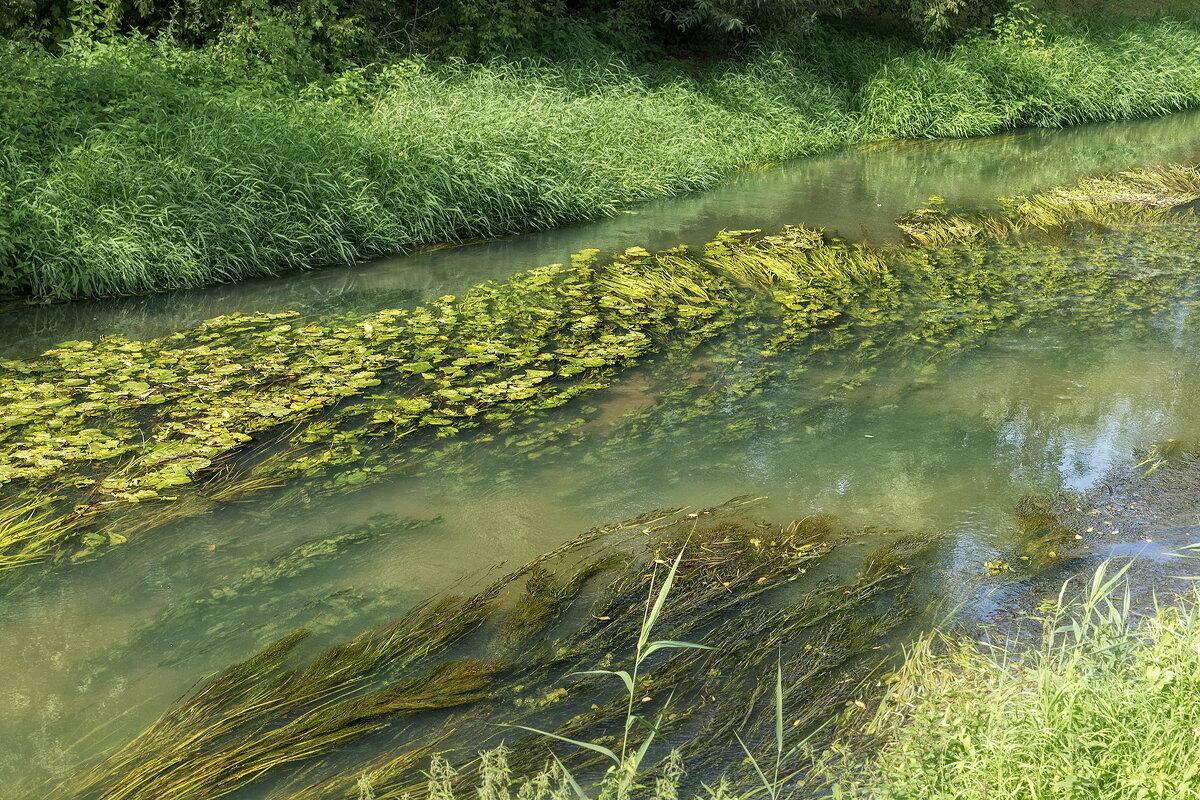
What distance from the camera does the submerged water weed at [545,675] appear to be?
3.09 m

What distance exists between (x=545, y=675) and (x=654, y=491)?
1531 mm

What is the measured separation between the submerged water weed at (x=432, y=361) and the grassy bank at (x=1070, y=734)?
2.94 meters

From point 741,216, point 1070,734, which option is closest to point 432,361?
point 1070,734

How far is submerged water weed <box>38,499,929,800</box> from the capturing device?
10.1 ft

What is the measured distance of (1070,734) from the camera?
2.45 metres

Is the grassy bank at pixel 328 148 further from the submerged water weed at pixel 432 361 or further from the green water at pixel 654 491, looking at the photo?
the green water at pixel 654 491

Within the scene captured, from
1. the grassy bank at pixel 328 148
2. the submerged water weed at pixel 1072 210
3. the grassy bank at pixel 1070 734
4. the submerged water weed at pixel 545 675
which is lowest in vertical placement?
the submerged water weed at pixel 545 675

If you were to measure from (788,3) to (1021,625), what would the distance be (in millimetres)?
12416

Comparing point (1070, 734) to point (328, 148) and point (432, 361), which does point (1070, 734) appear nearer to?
point (432, 361)

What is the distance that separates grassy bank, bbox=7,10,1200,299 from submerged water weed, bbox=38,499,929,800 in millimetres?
5091

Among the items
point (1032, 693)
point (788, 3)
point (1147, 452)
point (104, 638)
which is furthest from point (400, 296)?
point (788, 3)

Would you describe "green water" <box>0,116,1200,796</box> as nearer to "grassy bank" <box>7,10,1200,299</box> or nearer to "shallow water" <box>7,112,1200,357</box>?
"shallow water" <box>7,112,1200,357</box>

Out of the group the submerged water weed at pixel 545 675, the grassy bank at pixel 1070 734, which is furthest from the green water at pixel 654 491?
the grassy bank at pixel 1070 734

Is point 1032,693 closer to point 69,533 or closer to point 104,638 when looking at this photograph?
point 104,638
